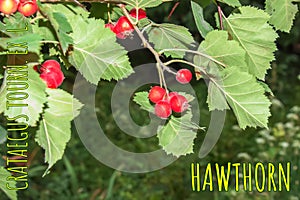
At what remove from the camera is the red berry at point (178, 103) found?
0.77m

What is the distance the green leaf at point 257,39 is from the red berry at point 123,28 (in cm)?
18

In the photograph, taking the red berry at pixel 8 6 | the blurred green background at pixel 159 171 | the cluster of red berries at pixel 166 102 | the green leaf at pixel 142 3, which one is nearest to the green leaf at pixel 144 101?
the cluster of red berries at pixel 166 102

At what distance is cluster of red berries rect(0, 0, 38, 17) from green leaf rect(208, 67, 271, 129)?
0.27m

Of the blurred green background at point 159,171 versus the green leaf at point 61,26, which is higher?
the green leaf at point 61,26

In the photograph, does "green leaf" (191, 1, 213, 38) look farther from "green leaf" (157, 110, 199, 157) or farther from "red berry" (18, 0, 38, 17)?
"red berry" (18, 0, 38, 17)

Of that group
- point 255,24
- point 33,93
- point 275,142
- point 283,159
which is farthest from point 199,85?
point 33,93

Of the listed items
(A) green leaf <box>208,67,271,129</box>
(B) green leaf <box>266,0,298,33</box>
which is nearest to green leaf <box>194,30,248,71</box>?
(A) green leaf <box>208,67,271,129</box>

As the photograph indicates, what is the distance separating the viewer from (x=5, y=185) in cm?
69

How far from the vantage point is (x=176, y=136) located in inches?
31.9

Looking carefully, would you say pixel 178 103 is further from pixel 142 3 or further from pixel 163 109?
pixel 142 3

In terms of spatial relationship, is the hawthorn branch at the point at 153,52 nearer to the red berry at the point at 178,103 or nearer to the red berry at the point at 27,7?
the red berry at the point at 178,103

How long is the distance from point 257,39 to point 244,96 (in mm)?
134

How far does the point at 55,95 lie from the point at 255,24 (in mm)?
357

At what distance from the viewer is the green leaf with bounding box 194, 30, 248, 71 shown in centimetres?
79
